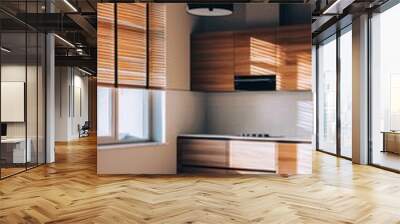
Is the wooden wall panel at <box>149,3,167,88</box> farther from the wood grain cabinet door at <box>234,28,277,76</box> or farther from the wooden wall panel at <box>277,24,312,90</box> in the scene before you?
the wooden wall panel at <box>277,24,312,90</box>

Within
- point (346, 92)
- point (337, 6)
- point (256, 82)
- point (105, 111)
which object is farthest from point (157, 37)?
point (346, 92)

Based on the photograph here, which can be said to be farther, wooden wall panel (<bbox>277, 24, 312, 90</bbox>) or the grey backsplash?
the grey backsplash

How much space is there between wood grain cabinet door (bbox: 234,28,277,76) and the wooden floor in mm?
1805

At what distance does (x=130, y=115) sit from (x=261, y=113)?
2.28 m

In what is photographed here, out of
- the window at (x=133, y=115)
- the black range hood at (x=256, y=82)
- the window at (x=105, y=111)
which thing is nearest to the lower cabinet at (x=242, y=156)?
the window at (x=133, y=115)

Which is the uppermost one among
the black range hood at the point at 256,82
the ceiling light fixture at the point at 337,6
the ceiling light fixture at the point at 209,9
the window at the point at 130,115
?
the ceiling light fixture at the point at 337,6

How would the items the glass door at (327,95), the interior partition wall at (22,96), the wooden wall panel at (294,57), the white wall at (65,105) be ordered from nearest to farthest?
the wooden wall panel at (294,57) < the interior partition wall at (22,96) < the glass door at (327,95) < the white wall at (65,105)

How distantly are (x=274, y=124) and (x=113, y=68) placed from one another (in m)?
2.90

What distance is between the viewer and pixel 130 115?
6605 mm

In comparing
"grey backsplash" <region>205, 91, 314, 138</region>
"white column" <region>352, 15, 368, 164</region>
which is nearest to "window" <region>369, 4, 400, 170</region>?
"white column" <region>352, 15, 368, 164</region>

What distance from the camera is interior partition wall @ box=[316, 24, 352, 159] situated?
30.0 ft

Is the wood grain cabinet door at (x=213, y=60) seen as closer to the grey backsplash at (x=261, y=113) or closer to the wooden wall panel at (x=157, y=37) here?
the grey backsplash at (x=261, y=113)

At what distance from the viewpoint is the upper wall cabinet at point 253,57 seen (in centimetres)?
669

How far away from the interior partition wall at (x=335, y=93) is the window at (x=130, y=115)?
4.66 meters
